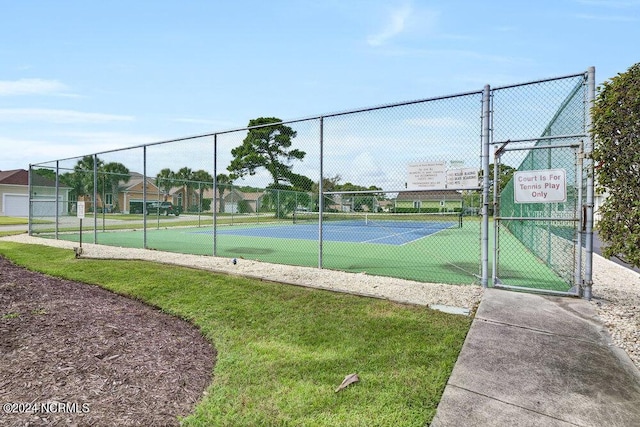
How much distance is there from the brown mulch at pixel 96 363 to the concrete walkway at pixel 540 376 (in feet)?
6.52

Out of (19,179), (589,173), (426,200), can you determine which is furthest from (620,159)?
(19,179)

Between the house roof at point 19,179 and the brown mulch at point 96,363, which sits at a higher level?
the house roof at point 19,179

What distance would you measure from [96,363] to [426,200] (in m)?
6.17

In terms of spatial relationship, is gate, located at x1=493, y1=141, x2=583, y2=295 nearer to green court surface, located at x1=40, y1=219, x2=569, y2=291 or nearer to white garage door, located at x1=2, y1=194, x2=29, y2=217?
green court surface, located at x1=40, y1=219, x2=569, y2=291

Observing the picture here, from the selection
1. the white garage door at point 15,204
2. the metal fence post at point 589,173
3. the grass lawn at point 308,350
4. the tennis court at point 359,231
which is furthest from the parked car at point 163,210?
the metal fence post at point 589,173

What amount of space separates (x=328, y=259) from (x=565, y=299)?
17.4 feet

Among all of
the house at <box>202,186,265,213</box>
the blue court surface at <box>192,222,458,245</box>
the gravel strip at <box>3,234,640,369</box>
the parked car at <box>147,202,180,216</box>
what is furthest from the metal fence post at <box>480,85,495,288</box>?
the parked car at <box>147,202,180,216</box>

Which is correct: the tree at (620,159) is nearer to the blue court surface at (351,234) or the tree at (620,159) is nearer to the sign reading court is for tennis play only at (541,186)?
the sign reading court is for tennis play only at (541,186)

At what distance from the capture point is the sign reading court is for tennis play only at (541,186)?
4.89 meters

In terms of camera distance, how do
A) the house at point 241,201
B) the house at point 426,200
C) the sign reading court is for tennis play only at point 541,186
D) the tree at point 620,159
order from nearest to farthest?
the tree at point 620,159 < the sign reading court is for tennis play only at point 541,186 < the house at point 426,200 < the house at point 241,201

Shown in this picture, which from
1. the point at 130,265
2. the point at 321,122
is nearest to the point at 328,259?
the point at 321,122

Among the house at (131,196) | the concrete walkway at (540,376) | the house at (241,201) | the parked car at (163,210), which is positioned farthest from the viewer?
the parked car at (163,210)

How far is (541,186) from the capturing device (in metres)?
5.04

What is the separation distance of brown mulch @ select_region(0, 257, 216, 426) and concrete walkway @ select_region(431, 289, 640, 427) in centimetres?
199
